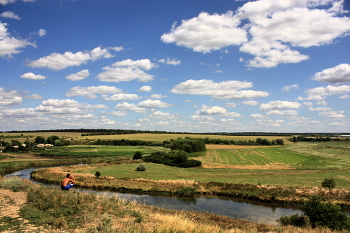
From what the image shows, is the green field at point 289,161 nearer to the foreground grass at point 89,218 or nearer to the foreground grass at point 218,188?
the foreground grass at point 218,188

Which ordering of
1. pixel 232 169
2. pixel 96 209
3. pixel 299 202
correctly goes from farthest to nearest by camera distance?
pixel 232 169, pixel 299 202, pixel 96 209

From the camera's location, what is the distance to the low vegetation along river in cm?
2398

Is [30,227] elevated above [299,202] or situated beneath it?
elevated above

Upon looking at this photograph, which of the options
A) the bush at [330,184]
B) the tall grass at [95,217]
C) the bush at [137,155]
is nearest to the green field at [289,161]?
the bush at [137,155]

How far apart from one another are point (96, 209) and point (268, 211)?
19.3 meters

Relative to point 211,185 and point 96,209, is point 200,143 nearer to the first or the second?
point 211,185

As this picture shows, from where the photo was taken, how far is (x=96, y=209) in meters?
13.3

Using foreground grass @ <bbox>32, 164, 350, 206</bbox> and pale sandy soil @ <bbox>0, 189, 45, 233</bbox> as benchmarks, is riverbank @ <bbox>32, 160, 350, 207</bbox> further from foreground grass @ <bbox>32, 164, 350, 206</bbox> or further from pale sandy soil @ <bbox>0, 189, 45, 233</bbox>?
pale sandy soil @ <bbox>0, 189, 45, 233</bbox>

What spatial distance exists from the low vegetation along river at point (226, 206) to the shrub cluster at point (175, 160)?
26.0 m

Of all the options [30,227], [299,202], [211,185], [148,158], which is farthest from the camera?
[148,158]

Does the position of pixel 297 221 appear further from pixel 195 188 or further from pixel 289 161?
pixel 289 161

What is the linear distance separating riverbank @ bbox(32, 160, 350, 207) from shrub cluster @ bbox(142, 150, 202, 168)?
20544 mm

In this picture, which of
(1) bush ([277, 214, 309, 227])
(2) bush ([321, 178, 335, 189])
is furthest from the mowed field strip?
(1) bush ([277, 214, 309, 227])

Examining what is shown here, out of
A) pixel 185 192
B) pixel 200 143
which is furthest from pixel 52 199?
pixel 200 143
